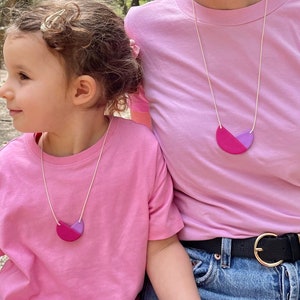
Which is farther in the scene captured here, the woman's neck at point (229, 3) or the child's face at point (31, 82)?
the woman's neck at point (229, 3)

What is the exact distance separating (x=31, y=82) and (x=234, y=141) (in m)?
0.47

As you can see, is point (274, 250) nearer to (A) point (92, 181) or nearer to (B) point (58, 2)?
(A) point (92, 181)

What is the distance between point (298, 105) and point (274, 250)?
34cm

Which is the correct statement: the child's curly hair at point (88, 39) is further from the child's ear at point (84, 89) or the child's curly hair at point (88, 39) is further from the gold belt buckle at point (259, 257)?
the gold belt buckle at point (259, 257)

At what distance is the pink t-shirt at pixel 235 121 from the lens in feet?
4.37

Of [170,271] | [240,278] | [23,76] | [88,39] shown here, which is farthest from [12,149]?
[240,278]

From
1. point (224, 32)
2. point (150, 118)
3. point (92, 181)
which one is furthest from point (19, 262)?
point (224, 32)

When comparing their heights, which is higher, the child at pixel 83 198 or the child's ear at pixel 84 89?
the child's ear at pixel 84 89

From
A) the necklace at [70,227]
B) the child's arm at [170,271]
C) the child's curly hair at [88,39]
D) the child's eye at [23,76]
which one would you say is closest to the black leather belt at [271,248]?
the child's arm at [170,271]

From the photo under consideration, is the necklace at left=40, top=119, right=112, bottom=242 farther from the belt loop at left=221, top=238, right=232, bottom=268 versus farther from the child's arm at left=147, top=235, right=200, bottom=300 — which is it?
the belt loop at left=221, top=238, right=232, bottom=268

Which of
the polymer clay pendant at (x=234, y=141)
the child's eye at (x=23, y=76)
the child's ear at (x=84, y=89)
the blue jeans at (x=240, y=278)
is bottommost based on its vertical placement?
the blue jeans at (x=240, y=278)

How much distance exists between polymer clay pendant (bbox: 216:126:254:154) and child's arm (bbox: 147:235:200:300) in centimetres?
25

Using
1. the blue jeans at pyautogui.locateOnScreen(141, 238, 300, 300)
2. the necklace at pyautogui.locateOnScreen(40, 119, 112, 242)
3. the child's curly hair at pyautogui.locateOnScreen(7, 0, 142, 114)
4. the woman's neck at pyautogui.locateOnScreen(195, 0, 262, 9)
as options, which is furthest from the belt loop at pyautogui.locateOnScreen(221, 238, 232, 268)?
the woman's neck at pyautogui.locateOnScreen(195, 0, 262, 9)

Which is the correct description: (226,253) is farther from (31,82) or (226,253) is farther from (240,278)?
(31,82)
